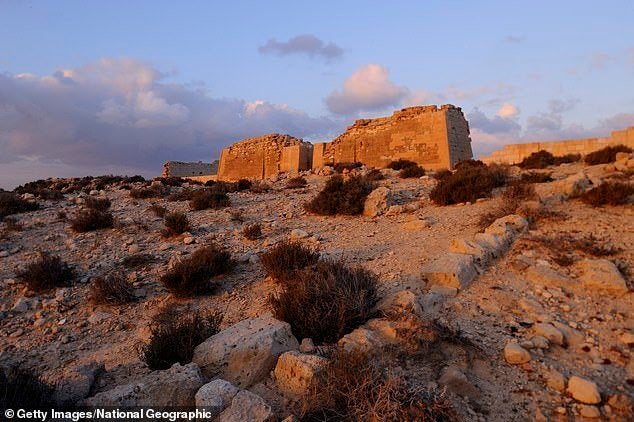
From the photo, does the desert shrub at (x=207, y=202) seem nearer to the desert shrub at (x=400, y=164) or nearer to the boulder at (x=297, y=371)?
the desert shrub at (x=400, y=164)

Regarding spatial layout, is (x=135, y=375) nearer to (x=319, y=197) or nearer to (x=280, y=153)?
(x=319, y=197)

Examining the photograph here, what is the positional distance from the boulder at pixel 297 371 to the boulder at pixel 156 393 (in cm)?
54

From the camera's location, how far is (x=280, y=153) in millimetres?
19984

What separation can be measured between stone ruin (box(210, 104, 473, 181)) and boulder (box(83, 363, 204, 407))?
14.5 metres

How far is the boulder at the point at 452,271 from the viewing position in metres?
4.20

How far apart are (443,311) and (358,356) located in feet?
5.01

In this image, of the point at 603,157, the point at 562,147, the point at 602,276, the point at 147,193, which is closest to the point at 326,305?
the point at 602,276

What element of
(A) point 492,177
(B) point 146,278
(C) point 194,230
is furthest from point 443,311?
(A) point 492,177

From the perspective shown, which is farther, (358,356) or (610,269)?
(610,269)

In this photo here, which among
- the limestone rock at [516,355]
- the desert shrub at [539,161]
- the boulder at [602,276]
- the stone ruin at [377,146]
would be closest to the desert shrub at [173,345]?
the limestone rock at [516,355]

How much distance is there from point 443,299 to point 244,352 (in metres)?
2.11

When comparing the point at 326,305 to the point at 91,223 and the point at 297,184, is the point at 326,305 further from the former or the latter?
the point at 297,184

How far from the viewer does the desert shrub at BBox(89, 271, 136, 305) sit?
5.08 m

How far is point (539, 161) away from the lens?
560 inches
